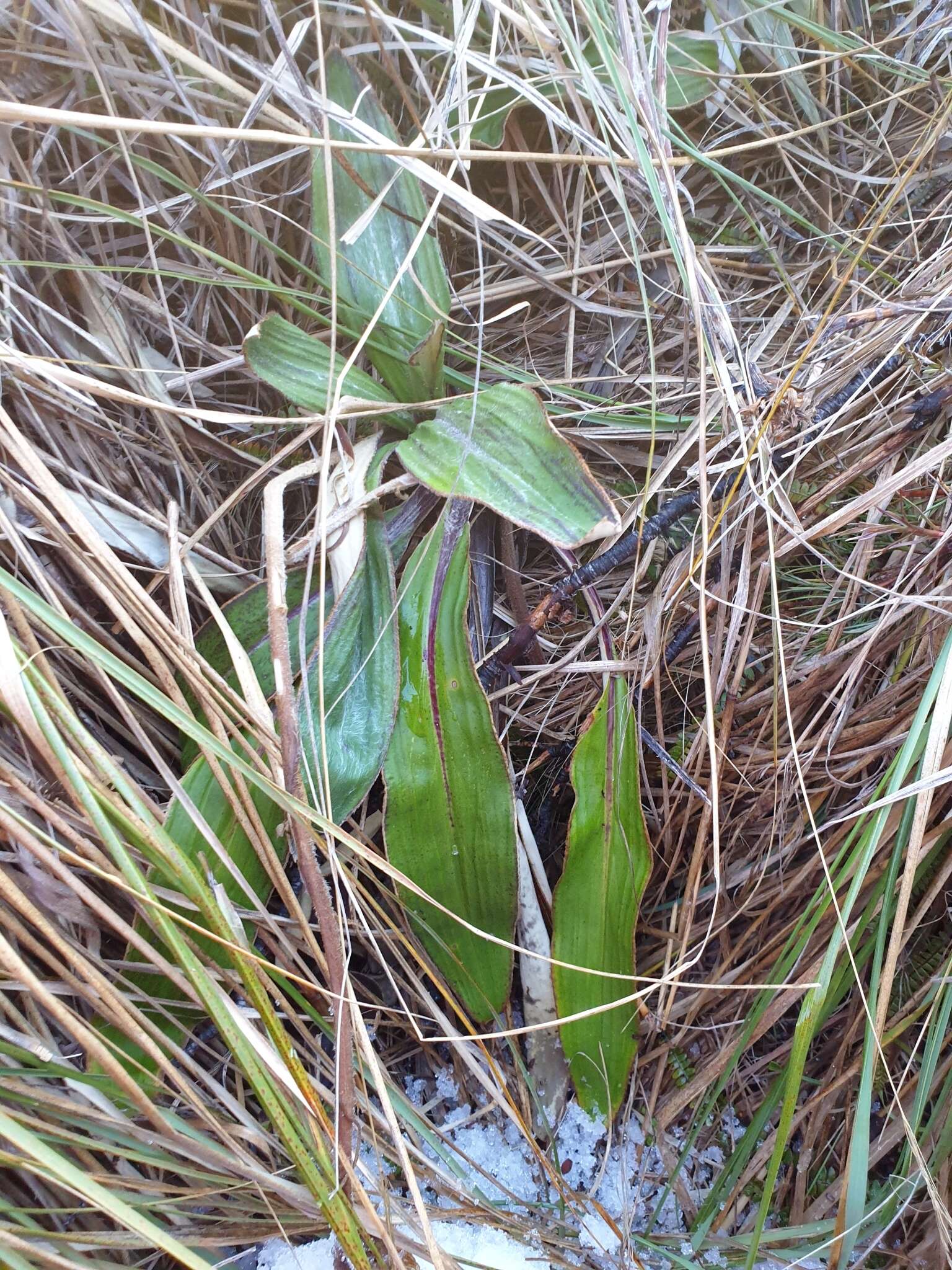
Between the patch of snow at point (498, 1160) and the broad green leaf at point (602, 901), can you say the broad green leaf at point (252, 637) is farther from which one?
the patch of snow at point (498, 1160)

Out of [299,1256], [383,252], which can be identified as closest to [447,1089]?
[299,1256]

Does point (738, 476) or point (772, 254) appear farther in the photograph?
point (772, 254)

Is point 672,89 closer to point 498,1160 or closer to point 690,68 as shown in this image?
point 690,68

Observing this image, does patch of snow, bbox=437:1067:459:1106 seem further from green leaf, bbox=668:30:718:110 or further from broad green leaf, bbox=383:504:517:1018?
green leaf, bbox=668:30:718:110

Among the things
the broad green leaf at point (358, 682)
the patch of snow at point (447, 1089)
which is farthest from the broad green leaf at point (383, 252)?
the patch of snow at point (447, 1089)

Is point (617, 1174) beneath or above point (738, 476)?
beneath

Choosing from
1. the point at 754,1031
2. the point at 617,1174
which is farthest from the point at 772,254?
the point at 617,1174

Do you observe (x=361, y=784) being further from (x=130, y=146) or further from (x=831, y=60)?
(x=831, y=60)
